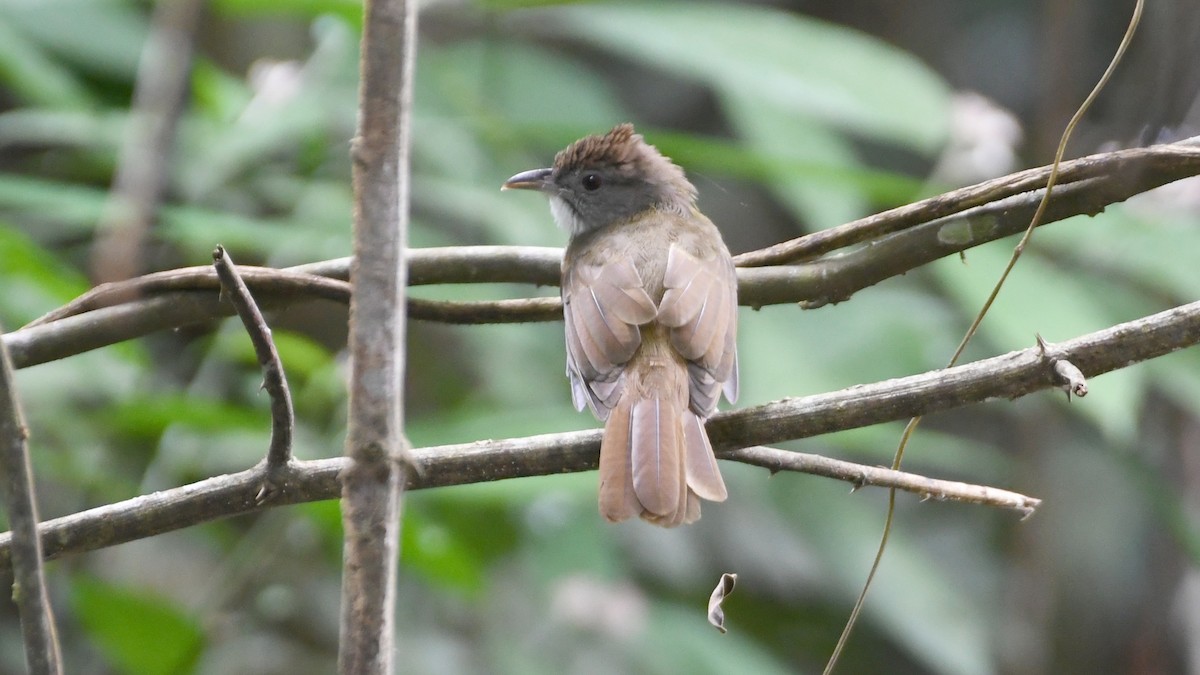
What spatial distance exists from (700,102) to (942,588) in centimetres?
451

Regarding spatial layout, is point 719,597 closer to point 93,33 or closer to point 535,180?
point 535,180

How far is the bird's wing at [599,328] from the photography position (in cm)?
303

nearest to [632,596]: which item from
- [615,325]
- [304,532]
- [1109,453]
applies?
[304,532]

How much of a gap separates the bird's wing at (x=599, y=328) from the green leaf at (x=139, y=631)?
1372mm

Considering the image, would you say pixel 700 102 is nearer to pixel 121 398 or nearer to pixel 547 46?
pixel 547 46

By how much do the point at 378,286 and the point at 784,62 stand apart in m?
3.35

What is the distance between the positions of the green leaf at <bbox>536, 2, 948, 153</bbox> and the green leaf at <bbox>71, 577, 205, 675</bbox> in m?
2.57

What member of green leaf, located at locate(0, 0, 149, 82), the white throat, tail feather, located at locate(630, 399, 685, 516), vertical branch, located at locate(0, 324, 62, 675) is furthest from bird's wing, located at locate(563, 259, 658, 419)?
green leaf, located at locate(0, 0, 149, 82)

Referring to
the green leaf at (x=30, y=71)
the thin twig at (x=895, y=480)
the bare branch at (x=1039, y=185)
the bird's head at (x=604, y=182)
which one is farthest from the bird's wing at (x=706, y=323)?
the green leaf at (x=30, y=71)

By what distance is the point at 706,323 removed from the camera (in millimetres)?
3037

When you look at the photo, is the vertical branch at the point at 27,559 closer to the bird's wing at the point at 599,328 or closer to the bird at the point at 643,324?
the bird at the point at 643,324

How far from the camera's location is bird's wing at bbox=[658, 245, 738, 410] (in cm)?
295

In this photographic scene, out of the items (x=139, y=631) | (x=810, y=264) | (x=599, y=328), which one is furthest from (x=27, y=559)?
(x=139, y=631)

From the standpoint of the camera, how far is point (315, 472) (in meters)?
2.10
